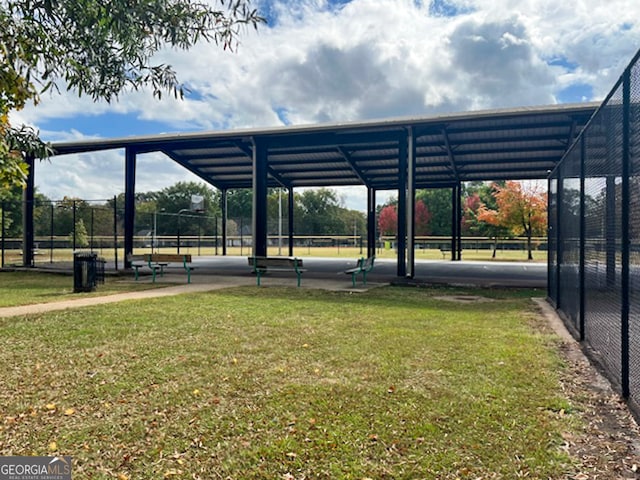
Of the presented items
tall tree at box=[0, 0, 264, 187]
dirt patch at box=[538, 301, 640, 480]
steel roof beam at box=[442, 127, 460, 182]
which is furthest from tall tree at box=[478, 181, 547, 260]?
tall tree at box=[0, 0, 264, 187]

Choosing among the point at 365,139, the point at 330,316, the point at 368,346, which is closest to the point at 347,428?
the point at 368,346

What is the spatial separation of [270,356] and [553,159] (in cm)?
1922

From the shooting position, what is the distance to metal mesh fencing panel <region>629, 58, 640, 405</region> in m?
3.45

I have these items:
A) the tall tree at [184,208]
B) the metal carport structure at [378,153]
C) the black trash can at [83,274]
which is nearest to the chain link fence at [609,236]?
the metal carport structure at [378,153]

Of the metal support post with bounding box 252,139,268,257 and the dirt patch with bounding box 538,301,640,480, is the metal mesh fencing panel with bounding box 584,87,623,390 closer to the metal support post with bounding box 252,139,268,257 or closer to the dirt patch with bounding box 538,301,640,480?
the dirt patch with bounding box 538,301,640,480

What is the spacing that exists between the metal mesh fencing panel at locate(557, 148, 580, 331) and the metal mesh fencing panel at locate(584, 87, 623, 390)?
0.77 m

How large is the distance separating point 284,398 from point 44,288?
10555 millimetres

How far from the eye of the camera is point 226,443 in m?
3.09

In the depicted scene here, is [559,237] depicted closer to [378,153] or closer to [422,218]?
[378,153]

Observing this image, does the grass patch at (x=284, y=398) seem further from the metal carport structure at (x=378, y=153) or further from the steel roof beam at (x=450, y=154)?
the steel roof beam at (x=450, y=154)

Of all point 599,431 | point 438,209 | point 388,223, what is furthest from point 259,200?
point 438,209

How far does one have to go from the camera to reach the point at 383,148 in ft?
67.9

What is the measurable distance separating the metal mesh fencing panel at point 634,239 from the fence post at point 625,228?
1.2 inches

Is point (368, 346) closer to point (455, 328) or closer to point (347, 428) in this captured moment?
point (455, 328)
